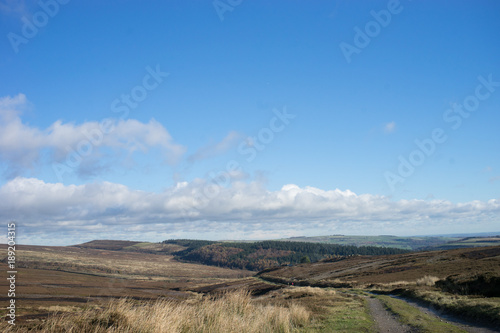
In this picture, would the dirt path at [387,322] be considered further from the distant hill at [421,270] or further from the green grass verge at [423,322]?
the distant hill at [421,270]

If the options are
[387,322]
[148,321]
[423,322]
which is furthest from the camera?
[387,322]

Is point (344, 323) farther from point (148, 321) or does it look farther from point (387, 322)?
point (148, 321)

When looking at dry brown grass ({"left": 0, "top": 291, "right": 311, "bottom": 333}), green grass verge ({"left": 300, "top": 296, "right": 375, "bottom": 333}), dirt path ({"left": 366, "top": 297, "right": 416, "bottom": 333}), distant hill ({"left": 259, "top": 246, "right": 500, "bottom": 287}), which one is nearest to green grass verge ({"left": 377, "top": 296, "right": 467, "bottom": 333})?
dirt path ({"left": 366, "top": 297, "right": 416, "bottom": 333})

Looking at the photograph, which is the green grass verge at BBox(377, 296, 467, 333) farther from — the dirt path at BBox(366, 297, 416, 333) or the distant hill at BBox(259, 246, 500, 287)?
the distant hill at BBox(259, 246, 500, 287)

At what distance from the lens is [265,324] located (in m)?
11.8

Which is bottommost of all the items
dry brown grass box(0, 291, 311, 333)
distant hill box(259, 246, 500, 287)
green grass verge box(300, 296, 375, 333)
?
distant hill box(259, 246, 500, 287)

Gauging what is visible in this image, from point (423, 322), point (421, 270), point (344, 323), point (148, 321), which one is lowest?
point (421, 270)

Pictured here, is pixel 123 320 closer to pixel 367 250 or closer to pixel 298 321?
pixel 298 321

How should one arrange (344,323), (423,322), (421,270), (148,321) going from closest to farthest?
(148,321)
(423,322)
(344,323)
(421,270)

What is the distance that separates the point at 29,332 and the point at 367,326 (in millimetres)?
14526

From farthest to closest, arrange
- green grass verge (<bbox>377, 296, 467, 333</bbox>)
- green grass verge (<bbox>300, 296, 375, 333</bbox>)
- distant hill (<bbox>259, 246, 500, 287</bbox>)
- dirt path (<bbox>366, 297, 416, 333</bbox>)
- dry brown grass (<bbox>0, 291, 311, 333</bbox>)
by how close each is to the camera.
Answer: distant hill (<bbox>259, 246, 500, 287</bbox>) → green grass verge (<bbox>300, 296, 375, 333</bbox>) → dirt path (<bbox>366, 297, 416, 333</bbox>) → green grass verge (<bbox>377, 296, 467, 333</bbox>) → dry brown grass (<bbox>0, 291, 311, 333</bbox>)

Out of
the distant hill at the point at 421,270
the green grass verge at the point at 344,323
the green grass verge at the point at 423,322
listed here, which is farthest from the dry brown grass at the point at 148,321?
the distant hill at the point at 421,270

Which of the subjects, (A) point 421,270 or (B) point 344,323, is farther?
(A) point 421,270

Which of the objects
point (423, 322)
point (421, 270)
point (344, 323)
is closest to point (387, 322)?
point (423, 322)
